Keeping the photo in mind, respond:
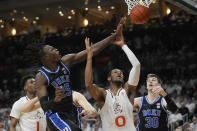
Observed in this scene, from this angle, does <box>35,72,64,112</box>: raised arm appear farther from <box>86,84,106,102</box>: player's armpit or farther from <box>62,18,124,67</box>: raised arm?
<box>86,84,106,102</box>: player's armpit

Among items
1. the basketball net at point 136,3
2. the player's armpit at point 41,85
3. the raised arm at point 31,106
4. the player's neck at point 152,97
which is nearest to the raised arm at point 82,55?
the player's armpit at point 41,85

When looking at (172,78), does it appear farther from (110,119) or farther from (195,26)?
(110,119)

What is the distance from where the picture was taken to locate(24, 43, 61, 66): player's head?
462 centimetres

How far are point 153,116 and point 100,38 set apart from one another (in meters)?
13.0

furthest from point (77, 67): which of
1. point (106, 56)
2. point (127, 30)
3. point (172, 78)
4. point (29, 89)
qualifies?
point (29, 89)

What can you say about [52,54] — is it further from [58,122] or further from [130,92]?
[130,92]

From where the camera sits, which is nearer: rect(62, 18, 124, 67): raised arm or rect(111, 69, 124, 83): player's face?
rect(62, 18, 124, 67): raised arm

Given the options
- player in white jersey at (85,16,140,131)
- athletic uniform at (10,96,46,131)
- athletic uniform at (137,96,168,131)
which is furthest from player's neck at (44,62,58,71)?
athletic uniform at (137,96,168,131)

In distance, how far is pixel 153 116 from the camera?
237 inches

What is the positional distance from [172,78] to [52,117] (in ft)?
45.0

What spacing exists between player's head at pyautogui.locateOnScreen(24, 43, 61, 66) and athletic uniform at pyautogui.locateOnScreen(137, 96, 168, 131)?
2.09 m

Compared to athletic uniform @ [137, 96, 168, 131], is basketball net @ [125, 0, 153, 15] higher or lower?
higher

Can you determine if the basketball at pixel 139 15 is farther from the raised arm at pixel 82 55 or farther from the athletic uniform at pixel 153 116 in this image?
the athletic uniform at pixel 153 116

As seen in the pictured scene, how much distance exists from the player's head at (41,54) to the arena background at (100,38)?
35.3 feet
